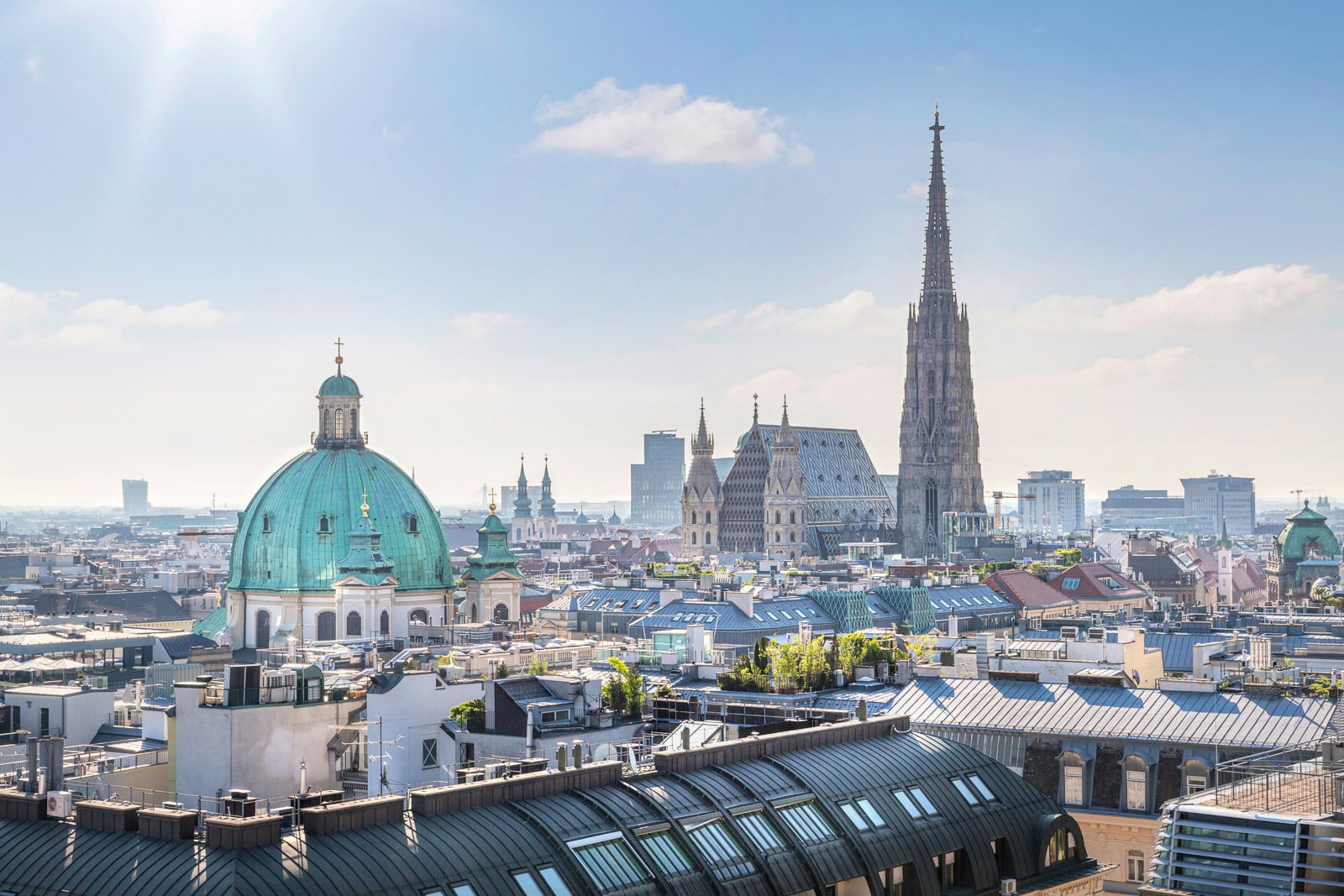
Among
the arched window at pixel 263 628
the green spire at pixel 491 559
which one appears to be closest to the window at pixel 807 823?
the arched window at pixel 263 628

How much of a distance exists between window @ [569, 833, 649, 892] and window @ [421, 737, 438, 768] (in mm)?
23071

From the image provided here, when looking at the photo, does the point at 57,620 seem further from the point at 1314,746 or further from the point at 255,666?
the point at 1314,746

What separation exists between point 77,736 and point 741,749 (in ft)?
123

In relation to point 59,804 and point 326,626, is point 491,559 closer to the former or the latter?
point 326,626

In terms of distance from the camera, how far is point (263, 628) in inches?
5113

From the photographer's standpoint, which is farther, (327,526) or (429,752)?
(327,526)

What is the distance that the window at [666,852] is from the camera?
1617 inches

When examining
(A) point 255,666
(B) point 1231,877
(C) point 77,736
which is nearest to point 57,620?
(C) point 77,736

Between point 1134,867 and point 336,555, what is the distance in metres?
79.7

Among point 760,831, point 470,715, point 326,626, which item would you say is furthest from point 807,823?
point 326,626

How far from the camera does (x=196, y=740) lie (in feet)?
190

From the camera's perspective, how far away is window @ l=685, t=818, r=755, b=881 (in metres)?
42.1

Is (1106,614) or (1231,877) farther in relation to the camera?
(1106,614)

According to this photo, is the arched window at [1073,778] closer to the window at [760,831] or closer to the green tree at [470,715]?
the green tree at [470,715]
